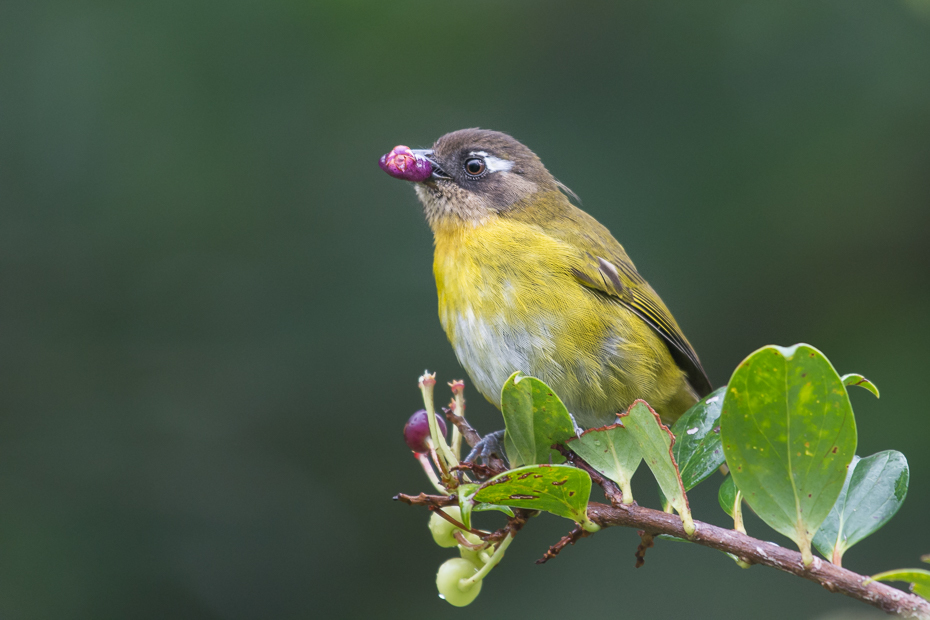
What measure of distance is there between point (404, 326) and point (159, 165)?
5.38 ft

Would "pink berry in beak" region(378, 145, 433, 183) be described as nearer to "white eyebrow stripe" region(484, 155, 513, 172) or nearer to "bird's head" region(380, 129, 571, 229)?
"bird's head" region(380, 129, 571, 229)

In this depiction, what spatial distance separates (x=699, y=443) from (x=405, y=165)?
6.52 feet

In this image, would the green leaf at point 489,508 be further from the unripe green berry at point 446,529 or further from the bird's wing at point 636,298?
the bird's wing at point 636,298

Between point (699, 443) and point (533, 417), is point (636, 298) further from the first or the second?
point (533, 417)

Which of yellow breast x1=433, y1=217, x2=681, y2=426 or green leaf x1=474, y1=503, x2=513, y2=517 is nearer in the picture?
green leaf x1=474, y1=503, x2=513, y2=517

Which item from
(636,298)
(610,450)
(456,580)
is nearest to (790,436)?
(610,450)

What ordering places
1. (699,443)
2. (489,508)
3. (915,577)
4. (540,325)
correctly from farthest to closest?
1. (540,325)
2. (699,443)
3. (489,508)
4. (915,577)

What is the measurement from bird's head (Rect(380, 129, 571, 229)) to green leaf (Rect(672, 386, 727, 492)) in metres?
1.66

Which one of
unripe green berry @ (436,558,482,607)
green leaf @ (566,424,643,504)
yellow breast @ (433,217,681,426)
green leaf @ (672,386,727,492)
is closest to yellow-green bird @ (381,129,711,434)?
yellow breast @ (433,217,681,426)

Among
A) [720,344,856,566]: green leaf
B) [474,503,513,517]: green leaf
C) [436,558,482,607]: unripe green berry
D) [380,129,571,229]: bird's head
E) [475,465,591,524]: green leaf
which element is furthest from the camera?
[380,129,571,229]: bird's head

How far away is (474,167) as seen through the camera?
3.76 metres

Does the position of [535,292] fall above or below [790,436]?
above

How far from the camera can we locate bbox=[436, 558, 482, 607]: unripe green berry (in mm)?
1812

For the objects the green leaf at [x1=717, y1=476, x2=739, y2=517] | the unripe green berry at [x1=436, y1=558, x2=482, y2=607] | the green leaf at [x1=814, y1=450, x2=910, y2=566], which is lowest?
the unripe green berry at [x1=436, y1=558, x2=482, y2=607]
